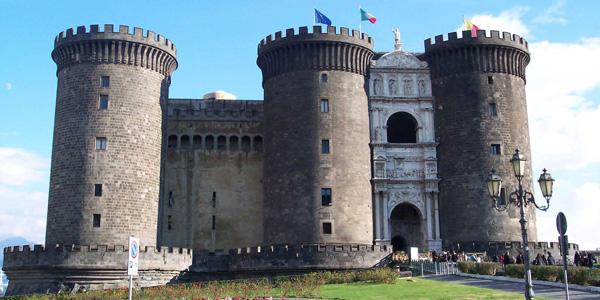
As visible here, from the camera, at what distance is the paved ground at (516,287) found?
24.0 metres

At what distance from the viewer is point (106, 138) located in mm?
44625

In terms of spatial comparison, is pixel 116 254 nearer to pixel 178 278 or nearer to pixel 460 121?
pixel 178 278

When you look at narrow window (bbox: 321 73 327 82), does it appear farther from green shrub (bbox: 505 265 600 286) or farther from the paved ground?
green shrub (bbox: 505 265 600 286)

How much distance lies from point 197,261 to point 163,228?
6921mm

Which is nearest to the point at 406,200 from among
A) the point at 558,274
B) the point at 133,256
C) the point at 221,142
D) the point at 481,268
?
the point at 481,268

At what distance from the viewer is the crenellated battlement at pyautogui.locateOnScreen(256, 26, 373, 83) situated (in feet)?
162

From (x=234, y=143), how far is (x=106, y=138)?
11.8 meters

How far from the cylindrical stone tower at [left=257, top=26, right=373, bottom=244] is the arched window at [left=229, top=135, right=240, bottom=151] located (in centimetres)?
385

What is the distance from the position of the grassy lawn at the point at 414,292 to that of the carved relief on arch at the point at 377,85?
21.7 meters

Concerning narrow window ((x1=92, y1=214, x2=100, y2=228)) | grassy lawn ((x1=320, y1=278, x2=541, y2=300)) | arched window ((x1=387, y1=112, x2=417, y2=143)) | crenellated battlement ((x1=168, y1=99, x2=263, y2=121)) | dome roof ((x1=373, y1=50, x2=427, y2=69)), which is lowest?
grassy lawn ((x1=320, y1=278, x2=541, y2=300))

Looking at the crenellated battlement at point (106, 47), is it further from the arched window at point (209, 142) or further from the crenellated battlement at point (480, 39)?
the crenellated battlement at point (480, 39)

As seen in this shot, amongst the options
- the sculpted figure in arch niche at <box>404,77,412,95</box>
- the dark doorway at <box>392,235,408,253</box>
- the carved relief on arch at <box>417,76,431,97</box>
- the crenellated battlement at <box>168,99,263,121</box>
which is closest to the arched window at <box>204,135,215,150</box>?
the crenellated battlement at <box>168,99,263,121</box>

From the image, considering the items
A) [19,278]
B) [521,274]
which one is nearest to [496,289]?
[521,274]

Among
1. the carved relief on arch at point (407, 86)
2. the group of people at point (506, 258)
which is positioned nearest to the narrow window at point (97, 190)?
the group of people at point (506, 258)
